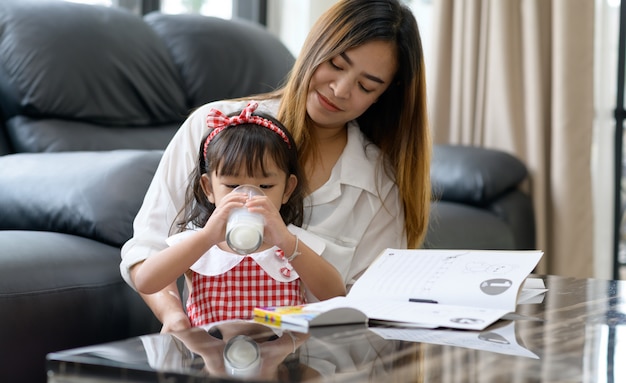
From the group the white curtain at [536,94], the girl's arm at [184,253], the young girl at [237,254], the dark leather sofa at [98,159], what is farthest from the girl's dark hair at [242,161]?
the white curtain at [536,94]

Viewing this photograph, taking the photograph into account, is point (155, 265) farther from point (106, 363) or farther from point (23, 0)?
point (23, 0)

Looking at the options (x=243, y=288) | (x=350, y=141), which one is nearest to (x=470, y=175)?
(x=350, y=141)

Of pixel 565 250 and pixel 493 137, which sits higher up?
pixel 493 137

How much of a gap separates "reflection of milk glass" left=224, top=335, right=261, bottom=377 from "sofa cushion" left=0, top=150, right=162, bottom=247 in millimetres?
786

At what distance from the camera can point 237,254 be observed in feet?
4.25

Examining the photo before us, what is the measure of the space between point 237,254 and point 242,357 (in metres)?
0.45

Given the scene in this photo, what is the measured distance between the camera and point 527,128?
3.22 metres

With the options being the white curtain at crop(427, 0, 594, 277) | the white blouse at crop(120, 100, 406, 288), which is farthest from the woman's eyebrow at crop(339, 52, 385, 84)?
the white curtain at crop(427, 0, 594, 277)

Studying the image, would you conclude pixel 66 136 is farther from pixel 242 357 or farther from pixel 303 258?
pixel 242 357

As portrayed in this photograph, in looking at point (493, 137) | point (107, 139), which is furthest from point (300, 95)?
point (493, 137)

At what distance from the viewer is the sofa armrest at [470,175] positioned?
268 cm

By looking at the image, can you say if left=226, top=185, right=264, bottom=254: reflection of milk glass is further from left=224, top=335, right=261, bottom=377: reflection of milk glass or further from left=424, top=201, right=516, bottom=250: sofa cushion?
left=424, top=201, right=516, bottom=250: sofa cushion

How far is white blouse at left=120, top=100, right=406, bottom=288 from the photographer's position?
4.69ft

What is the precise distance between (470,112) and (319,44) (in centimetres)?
187
